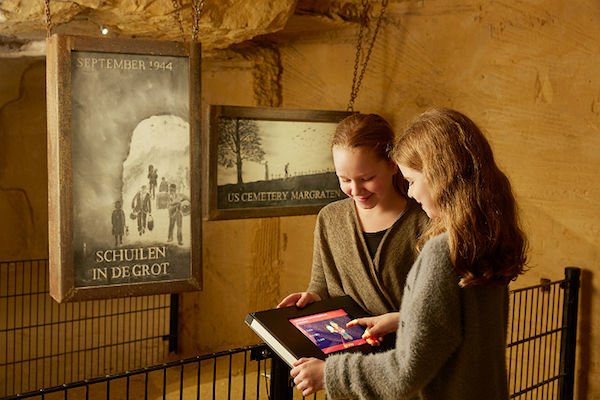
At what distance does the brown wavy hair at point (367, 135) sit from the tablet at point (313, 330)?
42 cm

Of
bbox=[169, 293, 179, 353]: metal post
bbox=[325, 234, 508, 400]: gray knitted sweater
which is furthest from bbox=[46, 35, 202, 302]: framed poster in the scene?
bbox=[169, 293, 179, 353]: metal post

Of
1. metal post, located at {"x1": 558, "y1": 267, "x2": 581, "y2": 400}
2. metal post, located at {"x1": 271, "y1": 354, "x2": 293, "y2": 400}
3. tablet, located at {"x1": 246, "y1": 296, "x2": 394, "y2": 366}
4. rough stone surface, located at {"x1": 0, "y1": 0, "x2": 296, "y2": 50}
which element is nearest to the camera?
tablet, located at {"x1": 246, "y1": 296, "x2": 394, "y2": 366}

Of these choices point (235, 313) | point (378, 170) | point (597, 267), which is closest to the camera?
point (378, 170)

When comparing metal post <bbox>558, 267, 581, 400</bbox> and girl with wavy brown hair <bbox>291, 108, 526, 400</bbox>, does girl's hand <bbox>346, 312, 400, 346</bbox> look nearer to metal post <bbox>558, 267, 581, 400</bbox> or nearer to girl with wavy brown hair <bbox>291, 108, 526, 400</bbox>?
girl with wavy brown hair <bbox>291, 108, 526, 400</bbox>

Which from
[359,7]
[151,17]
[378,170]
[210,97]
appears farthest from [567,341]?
[210,97]

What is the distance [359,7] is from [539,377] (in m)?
Result: 2.34

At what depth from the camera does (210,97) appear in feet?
15.4

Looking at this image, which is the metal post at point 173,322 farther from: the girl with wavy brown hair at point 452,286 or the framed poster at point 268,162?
the girl with wavy brown hair at point 452,286

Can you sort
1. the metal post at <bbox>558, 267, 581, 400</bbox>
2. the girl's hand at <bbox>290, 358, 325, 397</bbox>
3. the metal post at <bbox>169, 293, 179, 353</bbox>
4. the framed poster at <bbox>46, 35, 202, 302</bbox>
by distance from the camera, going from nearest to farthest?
the girl's hand at <bbox>290, 358, 325, 397</bbox> → the framed poster at <bbox>46, 35, 202, 302</bbox> → the metal post at <bbox>558, 267, 581, 400</bbox> → the metal post at <bbox>169, 293, 179, 353</bbox>

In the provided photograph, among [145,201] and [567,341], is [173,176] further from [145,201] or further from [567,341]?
[567,341]

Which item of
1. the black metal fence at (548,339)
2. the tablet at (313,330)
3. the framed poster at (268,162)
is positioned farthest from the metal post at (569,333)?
the tablet at (313,330)

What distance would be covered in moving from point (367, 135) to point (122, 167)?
2.90 feet

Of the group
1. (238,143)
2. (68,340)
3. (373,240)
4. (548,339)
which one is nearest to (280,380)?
(373,240)

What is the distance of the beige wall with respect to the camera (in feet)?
8.71
